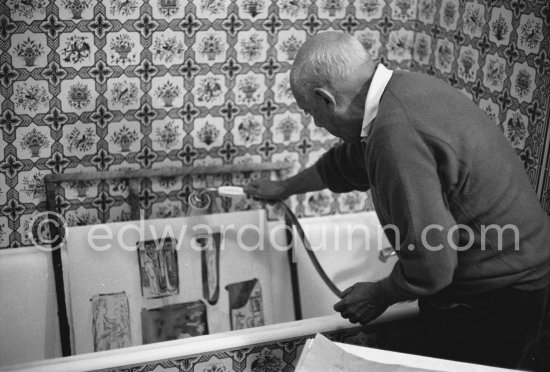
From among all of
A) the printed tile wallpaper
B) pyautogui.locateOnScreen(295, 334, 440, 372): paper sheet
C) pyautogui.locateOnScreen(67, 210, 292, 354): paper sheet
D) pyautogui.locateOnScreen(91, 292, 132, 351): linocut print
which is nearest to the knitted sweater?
pyautogui.locateOnScreen(295, 334, 440, 372): paper sheet

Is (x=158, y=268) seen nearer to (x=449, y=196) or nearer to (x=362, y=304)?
(x=362, y=304)

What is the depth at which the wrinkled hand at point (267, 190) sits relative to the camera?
215 cm

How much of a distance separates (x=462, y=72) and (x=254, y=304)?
113 centimetres

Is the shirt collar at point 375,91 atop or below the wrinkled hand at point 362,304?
atop

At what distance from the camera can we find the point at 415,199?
53.7 inches

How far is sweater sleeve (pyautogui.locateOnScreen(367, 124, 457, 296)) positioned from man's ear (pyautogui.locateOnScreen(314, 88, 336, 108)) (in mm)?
152

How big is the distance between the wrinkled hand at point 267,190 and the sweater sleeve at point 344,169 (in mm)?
201

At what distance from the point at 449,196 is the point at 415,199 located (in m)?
0.14

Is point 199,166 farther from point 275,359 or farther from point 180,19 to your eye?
point 275,359

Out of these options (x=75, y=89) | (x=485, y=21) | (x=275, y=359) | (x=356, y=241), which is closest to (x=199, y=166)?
(x=75, y=89)

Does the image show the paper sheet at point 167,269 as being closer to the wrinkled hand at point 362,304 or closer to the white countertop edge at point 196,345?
the white countertop edge at point 196,345

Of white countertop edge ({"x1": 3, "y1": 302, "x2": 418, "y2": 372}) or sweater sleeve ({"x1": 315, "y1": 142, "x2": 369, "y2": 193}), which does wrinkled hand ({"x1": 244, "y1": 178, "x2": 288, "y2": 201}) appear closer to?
sweater sleeve ({"x1": 315, "y1": 142, "x2": 369, "y2": 193})

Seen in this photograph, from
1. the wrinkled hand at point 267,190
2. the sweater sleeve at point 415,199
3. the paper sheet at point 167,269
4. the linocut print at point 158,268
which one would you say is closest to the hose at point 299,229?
the wrinkled hand at point 267,190

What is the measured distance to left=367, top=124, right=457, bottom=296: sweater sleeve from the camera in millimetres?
1364
